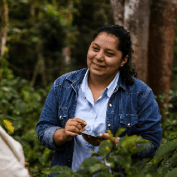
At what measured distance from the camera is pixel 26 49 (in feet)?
45.4

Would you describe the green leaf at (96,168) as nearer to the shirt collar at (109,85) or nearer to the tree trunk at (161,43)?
the shirt collar at (109,85)

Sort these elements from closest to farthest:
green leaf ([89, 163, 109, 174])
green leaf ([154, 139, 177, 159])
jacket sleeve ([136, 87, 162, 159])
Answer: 1. green leaf ([89, 163, 109, 174])
2. green leaf ([154, 139, 177, 159])
3. jacket sleeve ([136, 87, 162, 159])

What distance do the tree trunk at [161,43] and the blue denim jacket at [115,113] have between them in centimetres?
208

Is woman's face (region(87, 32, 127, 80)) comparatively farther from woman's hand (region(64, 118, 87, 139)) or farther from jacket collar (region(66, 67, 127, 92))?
woman's hand (region(64, 118, 87, 139))

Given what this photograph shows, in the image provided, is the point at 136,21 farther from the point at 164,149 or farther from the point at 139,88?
the point at 164,149

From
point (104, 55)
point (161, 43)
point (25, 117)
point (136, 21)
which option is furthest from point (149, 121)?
point (25, 117)

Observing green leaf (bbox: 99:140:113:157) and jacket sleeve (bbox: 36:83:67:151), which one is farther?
jacket sleeve (bbox: 36:83:67:151)

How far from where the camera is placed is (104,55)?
1.71 meters

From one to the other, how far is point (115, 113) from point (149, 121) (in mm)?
263

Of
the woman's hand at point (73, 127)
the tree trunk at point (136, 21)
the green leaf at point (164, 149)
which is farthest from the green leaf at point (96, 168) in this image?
the tree trunk at point (136, 21)

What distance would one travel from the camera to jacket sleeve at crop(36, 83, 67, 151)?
1.67 meters

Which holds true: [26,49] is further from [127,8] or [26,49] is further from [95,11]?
[127,8]

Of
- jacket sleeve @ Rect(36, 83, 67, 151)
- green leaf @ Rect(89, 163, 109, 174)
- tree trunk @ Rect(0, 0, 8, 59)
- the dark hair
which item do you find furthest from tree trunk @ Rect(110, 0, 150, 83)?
tree trunk @ Rect(0, 0, 8, 59)

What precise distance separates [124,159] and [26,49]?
13796 mm
